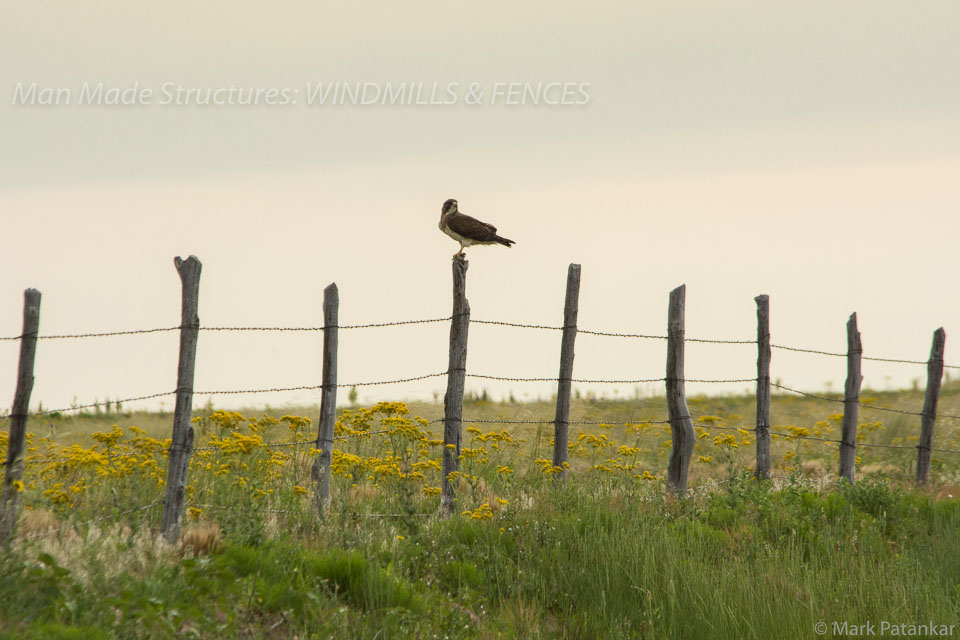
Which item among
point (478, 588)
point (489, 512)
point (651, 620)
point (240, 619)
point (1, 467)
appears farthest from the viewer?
point (1, 467)

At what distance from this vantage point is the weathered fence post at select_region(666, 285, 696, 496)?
12.2 m

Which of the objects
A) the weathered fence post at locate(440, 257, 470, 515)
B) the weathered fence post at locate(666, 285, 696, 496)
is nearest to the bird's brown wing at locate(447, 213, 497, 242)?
the weathered fence post at locate(440, 257, 470, 515)

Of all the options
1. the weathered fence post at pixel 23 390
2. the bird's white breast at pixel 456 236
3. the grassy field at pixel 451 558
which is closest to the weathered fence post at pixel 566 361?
the grassy field at pixel 451 558

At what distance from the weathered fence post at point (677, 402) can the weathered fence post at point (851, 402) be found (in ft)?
13.7

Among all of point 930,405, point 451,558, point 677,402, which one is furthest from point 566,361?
point 930,405

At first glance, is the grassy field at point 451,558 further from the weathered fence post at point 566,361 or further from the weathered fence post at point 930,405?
the weathered fence post at point 930,405

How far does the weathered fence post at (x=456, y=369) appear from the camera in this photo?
10617mm

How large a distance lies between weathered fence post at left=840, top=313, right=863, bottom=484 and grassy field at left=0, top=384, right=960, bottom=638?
342 cm

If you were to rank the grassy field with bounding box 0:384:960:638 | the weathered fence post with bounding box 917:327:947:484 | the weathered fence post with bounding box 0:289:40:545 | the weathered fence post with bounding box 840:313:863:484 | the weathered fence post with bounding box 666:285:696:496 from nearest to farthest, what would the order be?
the grassy field with bounding box 0:384:960:638
the weathered fence post with bounding box 0:289:40:545
the weathered fence post with bounding box 666:285:696:496
the weathered fence post with bounding box 840:313:863:484
the weathered fence post with bounding box 917:327:947:484

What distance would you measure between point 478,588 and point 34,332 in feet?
17.2

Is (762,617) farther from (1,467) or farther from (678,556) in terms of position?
(1,467)

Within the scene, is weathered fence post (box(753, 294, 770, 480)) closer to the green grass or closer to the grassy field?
the grassy field

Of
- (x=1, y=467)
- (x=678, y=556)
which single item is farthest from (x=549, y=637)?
(x=1, y=467)

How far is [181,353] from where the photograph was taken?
29.5 ft
